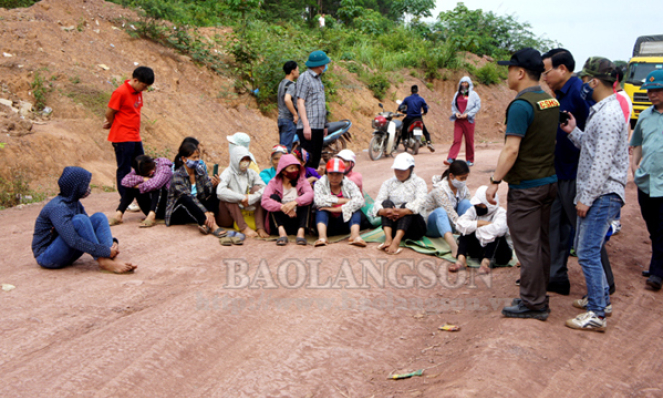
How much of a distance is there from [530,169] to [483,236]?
5.42ft

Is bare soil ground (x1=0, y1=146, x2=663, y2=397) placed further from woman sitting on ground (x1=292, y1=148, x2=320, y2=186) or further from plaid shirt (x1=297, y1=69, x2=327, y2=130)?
plaid shirt (x1=297, y1=69, x2=327, y2=130)

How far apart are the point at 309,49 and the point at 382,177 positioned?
6.77 m

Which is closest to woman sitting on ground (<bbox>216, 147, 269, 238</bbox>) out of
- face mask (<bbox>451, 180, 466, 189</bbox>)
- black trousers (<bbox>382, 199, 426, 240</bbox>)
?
black trousers (<bbox>382, 199, 426, 240</bbox>)

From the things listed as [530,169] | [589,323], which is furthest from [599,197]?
[589,323]

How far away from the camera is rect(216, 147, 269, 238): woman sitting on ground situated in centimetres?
611

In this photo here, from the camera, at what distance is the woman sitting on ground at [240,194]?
6.11 metres

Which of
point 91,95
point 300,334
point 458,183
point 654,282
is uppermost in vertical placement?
point 91,95

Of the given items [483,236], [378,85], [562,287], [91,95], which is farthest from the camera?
[378,85]

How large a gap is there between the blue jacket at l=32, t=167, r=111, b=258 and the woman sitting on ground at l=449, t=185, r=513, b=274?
364cm

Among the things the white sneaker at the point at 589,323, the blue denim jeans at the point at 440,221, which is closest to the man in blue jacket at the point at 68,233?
the blue denim jeans at the point at 440,221

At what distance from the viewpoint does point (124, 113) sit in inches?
246

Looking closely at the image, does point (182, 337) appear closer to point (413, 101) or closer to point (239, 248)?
point (239, 248)

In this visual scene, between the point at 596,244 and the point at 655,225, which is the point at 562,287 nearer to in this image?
the point at 596,244

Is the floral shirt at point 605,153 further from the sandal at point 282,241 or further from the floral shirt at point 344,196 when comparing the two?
the sandal at point 282,241
